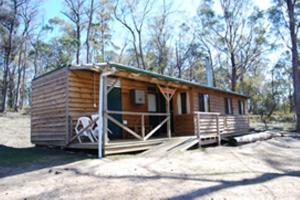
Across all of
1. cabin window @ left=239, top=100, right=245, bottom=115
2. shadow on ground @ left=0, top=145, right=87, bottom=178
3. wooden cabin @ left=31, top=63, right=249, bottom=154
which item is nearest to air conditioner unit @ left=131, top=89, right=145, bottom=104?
wooden cabin @ left=31, top=63, right=249, bottom=154

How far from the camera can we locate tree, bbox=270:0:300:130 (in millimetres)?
20312

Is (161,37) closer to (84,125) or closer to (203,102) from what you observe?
(203,102)

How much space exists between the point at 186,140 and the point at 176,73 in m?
22.4

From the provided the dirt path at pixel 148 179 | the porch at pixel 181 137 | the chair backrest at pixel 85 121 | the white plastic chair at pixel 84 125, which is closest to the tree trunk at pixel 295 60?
the porch at pixel 181 137

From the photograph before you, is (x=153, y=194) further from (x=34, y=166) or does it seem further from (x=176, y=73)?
(x=176, y=73)

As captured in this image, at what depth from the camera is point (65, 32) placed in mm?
27344

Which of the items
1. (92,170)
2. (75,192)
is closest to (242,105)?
(92,170)

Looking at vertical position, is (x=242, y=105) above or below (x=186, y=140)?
above

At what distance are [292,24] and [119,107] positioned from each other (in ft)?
58.3

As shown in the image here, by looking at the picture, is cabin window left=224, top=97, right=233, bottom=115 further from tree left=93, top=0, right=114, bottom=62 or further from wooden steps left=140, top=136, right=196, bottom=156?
tree left=93, top=0, right=114, bottom=62

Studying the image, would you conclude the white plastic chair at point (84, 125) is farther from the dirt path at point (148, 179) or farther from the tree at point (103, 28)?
the tree at point (103, 28)

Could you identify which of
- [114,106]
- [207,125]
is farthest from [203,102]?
[114,106]

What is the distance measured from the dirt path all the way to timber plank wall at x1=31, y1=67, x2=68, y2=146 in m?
1.63

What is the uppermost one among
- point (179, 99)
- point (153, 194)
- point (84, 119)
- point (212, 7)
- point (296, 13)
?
point (212, 7)
